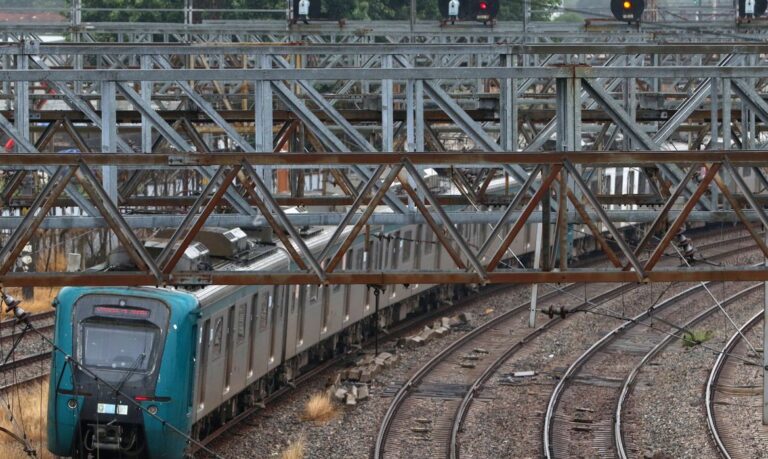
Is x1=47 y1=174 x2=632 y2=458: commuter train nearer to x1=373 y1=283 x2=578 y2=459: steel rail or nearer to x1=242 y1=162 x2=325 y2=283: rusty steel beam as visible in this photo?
x1=373 y1=283 x2=578 y2=459: steel rail

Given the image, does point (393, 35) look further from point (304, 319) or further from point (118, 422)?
point (118, 422)

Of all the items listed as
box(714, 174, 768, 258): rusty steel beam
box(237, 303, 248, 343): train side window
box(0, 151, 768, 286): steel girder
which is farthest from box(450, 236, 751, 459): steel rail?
box(0, 151, 768, 286): steel girder

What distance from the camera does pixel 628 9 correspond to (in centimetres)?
3381

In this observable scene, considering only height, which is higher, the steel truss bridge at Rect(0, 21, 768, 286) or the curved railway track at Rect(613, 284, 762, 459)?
the steel truss bridge at Rect(0, 21, 768, 286)

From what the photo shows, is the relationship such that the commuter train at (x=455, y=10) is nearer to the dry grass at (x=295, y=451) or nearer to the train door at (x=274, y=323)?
the train door at (x=274, y=323)

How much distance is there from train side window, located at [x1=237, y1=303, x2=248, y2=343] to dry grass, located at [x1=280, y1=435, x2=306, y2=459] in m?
1.46

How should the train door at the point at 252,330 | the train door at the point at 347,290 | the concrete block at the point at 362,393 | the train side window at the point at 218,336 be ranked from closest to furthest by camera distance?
the train side window at the point at 218,336
the train door at the point at 252,330
the concrete block at the point at 362,393
the train door at the point at 347,290

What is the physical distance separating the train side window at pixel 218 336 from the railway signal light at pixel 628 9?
60.5 feet

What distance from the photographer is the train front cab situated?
15773mm

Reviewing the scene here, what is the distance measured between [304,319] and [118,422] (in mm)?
6351

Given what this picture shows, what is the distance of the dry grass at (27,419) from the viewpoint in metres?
17.0

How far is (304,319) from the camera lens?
71.9ft

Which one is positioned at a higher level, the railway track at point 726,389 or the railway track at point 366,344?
the railway track at point 726,389

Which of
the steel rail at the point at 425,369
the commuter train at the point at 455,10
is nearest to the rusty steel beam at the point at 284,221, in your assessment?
the steel rail at the point at 425,369
